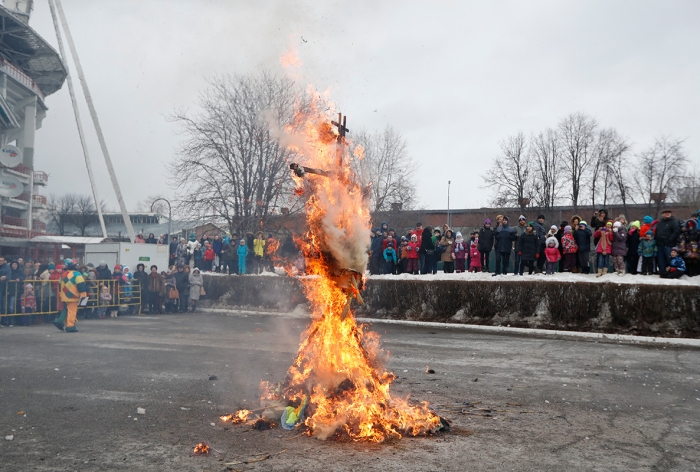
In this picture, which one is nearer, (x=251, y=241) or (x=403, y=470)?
(x=403, y=470)

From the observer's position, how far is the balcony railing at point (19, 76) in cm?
4444

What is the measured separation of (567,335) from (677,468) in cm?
1014

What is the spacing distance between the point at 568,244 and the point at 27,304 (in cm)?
1789

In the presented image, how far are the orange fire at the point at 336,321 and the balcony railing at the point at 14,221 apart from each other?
4868 cm

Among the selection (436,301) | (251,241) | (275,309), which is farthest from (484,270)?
(251,241)

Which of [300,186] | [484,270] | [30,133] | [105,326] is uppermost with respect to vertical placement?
[30,133]

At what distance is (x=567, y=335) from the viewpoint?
14938 mm

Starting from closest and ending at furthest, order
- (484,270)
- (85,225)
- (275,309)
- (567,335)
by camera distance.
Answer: (567,335), (484,270), (275,309), (85,225)

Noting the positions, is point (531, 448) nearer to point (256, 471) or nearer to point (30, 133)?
point (256, 471)

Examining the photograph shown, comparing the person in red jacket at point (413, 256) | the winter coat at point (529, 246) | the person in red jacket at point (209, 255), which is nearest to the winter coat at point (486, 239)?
the winter coat at point (529, 246)

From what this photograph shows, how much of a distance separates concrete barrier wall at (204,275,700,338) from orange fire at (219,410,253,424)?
1152 centimetres

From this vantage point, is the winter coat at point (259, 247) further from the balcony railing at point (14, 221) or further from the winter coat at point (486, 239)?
the balcony railing at point (14, 221)

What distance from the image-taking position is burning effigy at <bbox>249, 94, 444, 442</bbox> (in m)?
6.29

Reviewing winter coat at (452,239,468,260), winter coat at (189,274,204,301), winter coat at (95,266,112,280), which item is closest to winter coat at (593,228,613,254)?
winter coat at (452,239,468,260)
